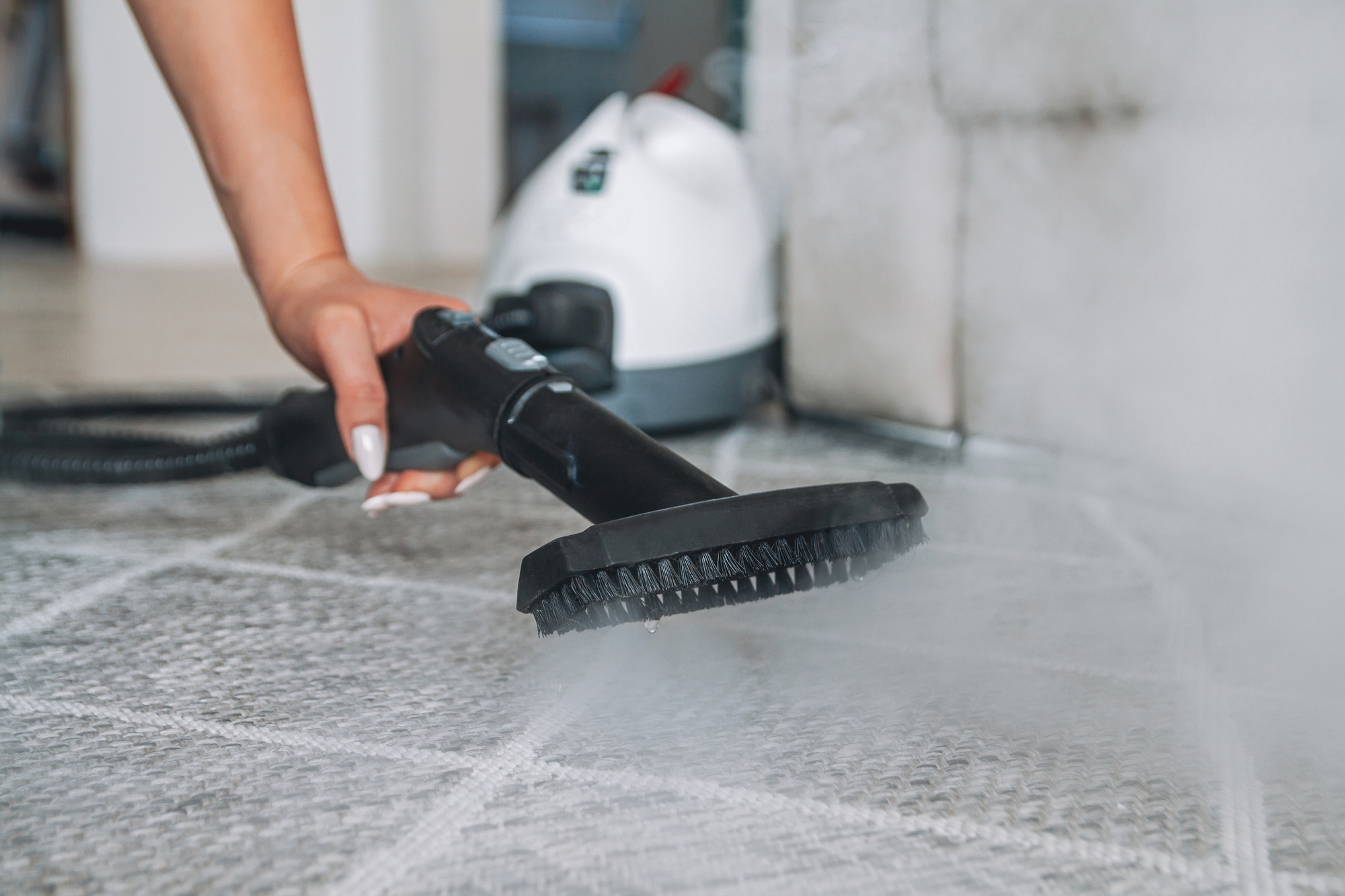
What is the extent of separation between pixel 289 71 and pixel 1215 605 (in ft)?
1.96

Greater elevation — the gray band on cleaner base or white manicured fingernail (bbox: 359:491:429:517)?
white manicured fingernail (bbox: 359:491:429:517)

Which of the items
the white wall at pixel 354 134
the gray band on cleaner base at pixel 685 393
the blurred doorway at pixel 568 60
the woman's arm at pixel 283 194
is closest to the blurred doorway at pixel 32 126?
the white wall at pixel 354 134

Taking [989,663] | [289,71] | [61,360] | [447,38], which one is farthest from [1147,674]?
[447,38]

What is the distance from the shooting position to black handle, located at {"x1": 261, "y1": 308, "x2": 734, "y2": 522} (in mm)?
472

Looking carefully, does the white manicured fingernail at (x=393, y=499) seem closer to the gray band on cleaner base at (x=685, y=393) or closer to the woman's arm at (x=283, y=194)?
the woman's arm at (x=283, y=194)

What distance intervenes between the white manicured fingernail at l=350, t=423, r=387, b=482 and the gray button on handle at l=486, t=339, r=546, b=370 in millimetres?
79

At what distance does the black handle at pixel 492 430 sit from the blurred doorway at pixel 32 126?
151 inches

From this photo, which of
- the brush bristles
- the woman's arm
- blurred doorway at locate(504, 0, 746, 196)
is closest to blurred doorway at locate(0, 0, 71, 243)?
blurred doorway at locate(504, 0, 746, 196)

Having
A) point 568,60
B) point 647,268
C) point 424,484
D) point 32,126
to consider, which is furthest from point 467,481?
point 32,126

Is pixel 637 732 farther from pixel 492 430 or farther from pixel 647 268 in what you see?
pixel 647 268

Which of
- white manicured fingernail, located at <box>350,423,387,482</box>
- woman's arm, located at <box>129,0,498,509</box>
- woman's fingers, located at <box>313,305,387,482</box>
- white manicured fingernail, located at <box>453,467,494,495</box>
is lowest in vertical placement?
white manicured fingernail, located at <box>453,467,494,495</box>

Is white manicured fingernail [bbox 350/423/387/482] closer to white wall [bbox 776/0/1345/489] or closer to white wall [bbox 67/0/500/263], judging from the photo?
white wall [bbox 776/0/1345/489]

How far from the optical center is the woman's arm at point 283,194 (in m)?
0.62

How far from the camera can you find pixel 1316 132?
721 mm
